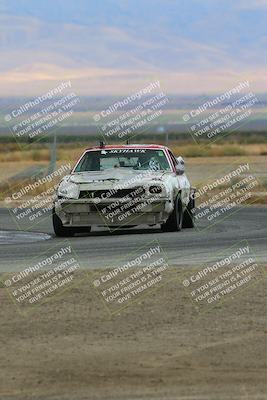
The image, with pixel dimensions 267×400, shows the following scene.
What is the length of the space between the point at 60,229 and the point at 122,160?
5.86 feet

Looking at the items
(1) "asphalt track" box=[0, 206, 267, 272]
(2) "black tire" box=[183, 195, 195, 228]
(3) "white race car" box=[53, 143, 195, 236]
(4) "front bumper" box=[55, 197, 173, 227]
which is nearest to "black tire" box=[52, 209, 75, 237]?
(3) "white race car" box=[53, 143, 195, 236]

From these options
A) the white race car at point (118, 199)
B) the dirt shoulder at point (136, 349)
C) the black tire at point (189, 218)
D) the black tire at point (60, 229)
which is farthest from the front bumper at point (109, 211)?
the dirt shoulder at point (136, 349)

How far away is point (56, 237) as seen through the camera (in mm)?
21297

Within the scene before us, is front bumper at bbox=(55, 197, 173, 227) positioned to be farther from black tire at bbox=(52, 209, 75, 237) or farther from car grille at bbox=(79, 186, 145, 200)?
black tire at bbox=(52, 209, 75, 237)

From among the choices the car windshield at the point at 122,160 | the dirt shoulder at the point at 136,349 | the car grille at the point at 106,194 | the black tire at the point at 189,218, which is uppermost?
the dirt shoulder at the point at 136,349

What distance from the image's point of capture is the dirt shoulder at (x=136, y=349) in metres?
9.24

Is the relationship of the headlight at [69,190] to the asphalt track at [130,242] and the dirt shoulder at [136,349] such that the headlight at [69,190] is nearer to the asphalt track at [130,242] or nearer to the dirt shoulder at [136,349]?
the asphalt track at [130,242]

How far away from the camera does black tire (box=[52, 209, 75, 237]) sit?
21094mm

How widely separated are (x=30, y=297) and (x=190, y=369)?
3672 millimetres

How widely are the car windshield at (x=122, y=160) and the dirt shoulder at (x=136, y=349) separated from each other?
8635 mm

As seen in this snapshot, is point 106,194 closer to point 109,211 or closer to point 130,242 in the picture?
point 109,211

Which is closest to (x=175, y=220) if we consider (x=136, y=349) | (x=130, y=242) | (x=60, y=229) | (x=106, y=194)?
(x=106, y=194)

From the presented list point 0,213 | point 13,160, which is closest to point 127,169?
point 0,213

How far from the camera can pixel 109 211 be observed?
20641mm
